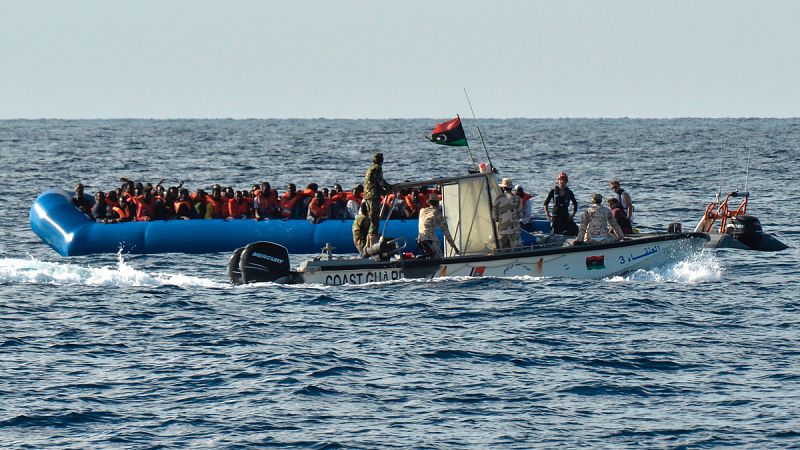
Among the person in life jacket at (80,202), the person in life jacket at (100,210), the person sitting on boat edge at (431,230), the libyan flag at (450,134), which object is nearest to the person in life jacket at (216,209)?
the person in life jacket at (100,210)

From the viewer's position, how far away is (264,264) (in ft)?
81.6

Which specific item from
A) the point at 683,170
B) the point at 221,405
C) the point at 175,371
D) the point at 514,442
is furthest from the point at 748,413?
the point at 683,170

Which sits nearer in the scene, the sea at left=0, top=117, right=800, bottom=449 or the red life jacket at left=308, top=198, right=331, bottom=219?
the sea at left=0, top=117, right=800, bottom=449

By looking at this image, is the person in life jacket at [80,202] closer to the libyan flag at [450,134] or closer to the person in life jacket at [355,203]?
the person in life jacket at [355,203]

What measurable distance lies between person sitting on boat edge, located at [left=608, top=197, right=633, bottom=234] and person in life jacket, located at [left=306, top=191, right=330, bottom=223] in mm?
8283

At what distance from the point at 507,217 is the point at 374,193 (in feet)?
8.67

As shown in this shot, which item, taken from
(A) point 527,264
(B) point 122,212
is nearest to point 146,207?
(B) point 122,212

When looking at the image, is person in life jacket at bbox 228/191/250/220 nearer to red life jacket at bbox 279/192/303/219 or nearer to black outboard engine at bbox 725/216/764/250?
red life jacket at bbox 279/192/303/219

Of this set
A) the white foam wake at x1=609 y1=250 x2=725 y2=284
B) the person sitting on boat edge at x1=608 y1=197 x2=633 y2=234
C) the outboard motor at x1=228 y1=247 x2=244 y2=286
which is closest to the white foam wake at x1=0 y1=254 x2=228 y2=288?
the outboard motor at x1=228 y1=247 x2=244 y2=286

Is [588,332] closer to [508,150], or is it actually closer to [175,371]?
[175,371]

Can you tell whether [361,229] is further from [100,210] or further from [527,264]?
[100,210]

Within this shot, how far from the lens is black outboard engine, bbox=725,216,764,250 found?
27.2 m

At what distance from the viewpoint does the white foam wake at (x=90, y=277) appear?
2592 centimetres

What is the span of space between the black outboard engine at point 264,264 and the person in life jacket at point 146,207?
777 centimetres
